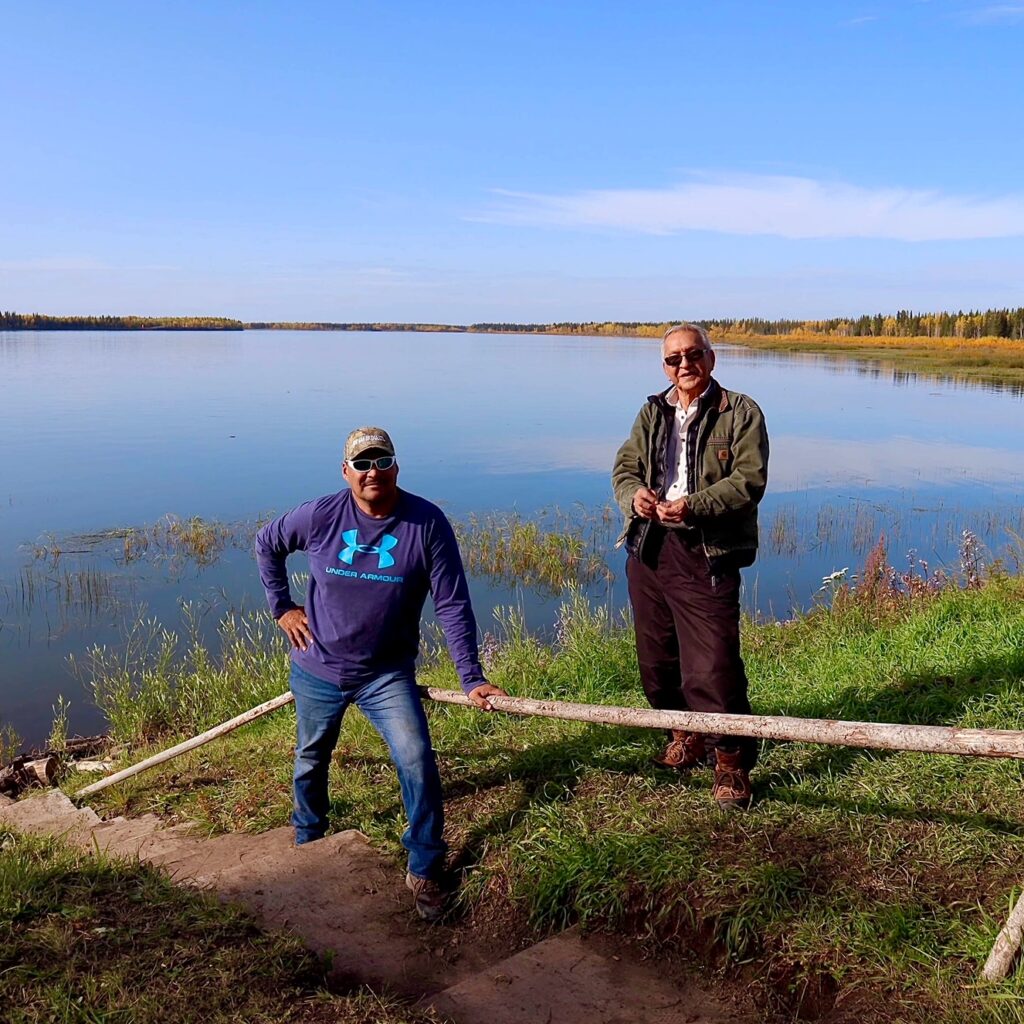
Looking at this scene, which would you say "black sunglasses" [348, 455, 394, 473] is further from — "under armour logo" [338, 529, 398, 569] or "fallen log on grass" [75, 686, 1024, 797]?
"fallen log on grass" [75, 686, 1024, 797]

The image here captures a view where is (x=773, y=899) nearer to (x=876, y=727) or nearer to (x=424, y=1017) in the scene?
(x=876, y=727)

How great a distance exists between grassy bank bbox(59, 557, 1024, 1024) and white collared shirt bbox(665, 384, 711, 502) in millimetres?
1409

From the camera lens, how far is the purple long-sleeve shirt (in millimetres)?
3709

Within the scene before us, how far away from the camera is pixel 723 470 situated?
13.3 feet

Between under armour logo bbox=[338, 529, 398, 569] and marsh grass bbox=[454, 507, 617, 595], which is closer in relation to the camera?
under armour logo bbox=[338, 529, 398, 569]

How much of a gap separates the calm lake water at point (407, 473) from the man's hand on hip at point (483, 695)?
5724mm

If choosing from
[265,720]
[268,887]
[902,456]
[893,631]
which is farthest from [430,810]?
[902,456]

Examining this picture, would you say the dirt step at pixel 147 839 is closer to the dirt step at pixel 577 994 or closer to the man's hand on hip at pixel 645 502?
the dirt step at pixel 577 994

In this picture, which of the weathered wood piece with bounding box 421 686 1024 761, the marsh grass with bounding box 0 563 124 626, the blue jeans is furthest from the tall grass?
the weathered wood piece with bounding box 421 686 1024 761

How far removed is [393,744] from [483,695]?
45 centimetres

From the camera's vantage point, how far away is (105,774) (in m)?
6.17

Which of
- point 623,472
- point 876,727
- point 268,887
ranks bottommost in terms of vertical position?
point 268,887

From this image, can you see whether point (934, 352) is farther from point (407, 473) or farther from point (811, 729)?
point (811, 729)

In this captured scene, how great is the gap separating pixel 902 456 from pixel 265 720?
18.1 meters
